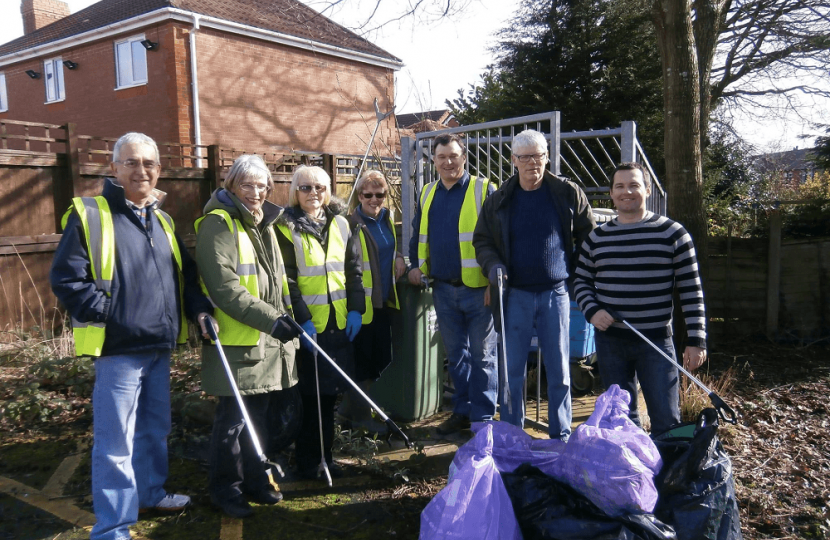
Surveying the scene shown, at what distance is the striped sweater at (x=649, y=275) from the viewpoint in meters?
3.06

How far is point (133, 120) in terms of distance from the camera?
656 inches

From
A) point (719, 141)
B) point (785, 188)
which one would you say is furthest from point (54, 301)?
point (785, 188)

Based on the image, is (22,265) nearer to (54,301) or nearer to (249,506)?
(54,301)

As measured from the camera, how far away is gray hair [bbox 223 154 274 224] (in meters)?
3.11

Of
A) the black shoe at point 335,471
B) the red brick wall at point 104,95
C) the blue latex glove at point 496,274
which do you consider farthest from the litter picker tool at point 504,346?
the red brick wall at point 104,95

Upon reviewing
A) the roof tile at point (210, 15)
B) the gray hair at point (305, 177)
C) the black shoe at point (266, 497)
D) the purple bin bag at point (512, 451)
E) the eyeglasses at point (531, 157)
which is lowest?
the black shoe at point (266, 497)

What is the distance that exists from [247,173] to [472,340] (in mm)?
1738

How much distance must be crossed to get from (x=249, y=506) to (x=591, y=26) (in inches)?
457

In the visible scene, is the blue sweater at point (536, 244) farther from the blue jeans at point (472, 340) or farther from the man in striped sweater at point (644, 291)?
the blue jeans at point (472, 340)

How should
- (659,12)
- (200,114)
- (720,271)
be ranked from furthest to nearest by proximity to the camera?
(200,114) < (720,271) < (659,12)

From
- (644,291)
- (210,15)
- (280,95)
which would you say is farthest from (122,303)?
(280,95)

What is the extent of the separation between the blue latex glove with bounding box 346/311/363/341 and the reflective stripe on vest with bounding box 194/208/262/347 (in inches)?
26.7

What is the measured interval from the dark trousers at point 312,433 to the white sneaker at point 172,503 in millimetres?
639

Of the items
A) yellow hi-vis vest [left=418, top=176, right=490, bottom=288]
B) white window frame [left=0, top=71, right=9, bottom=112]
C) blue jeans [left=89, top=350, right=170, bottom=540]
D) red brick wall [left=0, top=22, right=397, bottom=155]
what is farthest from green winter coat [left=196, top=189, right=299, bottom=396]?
white window frame [left=0, top=71, right=9, bottom=112]
